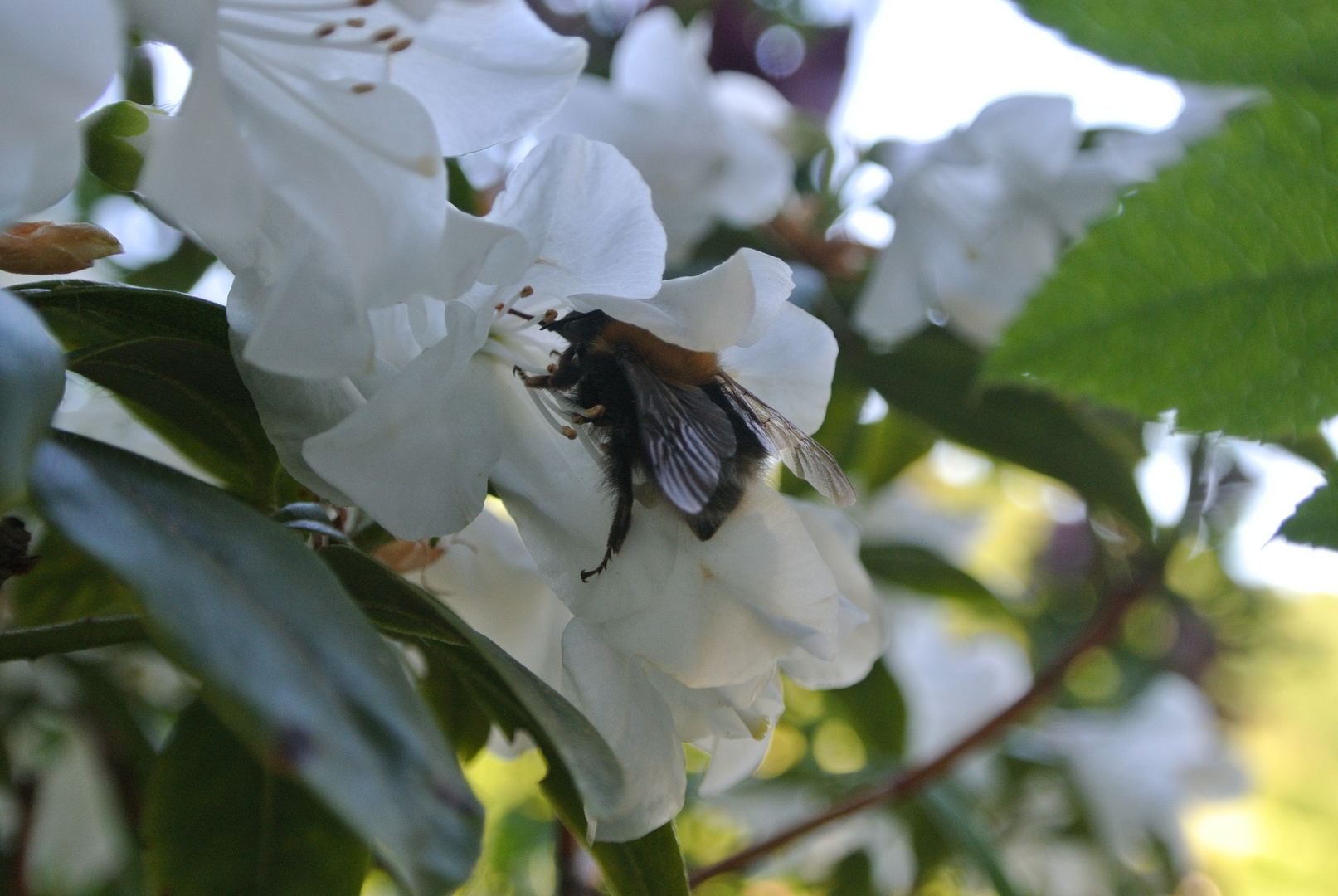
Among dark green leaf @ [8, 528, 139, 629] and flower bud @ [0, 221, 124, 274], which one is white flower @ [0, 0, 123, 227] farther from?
dark green leaf @ [8, 528, 139, 629]

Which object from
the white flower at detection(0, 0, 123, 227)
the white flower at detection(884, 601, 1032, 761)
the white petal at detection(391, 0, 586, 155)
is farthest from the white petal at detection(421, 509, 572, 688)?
the white flower at detection(884, 601, 1032, 761)

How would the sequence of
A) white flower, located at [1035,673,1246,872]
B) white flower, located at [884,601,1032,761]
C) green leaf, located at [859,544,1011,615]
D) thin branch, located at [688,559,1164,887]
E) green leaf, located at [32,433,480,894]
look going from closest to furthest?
1. green leaf, located at [32,433,480,894]
2. thin branch, located at [688,559,1164,887]
3. green leaf, located at [859,544,1011,615]
4. white flower, located at [1035,673,1246,872]
5. white flower, located at [884,601,1032,761]

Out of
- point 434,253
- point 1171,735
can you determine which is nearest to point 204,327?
point 434,253

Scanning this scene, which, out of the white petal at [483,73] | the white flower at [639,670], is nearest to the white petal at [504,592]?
the white flower at [639,670]

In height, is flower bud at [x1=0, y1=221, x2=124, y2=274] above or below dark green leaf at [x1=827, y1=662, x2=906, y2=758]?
above

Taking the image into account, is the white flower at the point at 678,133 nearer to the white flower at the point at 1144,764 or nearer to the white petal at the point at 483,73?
the white petal at the point at 483,73

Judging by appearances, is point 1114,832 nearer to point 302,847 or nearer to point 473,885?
point 473,885
